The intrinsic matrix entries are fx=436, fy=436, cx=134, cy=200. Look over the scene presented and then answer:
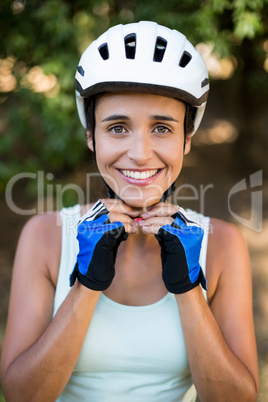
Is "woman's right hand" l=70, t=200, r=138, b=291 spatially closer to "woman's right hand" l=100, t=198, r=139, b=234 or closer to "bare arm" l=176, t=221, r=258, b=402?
"woman's right hand" l=100, t=198, r=139, b=234

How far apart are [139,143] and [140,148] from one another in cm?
2

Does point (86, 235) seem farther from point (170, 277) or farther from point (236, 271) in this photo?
point (236, 271)

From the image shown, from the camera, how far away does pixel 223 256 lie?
7.30 ft

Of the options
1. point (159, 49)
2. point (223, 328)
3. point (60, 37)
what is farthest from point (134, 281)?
point (60, 37)

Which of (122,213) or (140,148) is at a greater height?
(140,148)

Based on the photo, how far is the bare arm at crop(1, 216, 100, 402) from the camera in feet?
6.19

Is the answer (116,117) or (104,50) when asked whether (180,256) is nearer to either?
(116,117)


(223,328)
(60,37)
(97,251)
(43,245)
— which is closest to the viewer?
(97,251)

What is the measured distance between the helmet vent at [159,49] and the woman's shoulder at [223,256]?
921 millimetres

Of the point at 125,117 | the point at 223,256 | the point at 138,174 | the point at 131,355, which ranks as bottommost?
the point at 131,355

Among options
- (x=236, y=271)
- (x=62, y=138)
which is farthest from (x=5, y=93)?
(x=236, y=271)

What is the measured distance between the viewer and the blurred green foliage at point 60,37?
14.5 ft

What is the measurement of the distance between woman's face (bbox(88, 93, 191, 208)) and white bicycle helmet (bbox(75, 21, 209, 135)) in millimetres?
56

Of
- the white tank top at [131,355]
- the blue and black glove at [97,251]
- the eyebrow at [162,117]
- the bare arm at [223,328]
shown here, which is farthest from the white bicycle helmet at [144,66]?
the white tank top at [131,355]
